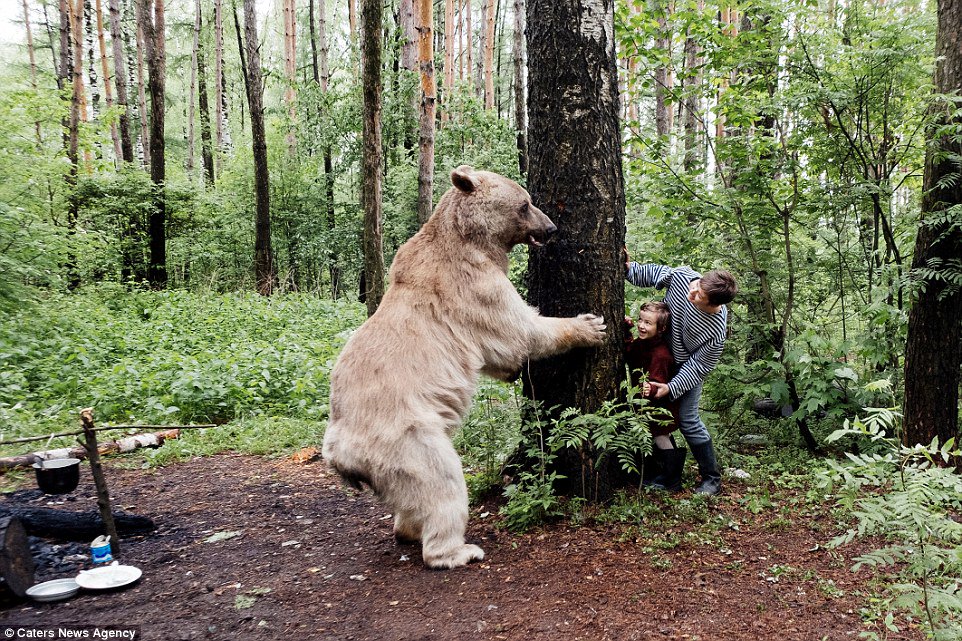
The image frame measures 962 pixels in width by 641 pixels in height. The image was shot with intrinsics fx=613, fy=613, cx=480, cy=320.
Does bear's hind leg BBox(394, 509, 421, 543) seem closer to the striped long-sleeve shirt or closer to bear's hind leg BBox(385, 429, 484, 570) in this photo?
bear's hind leg BBox(385, 429, 484, 570)

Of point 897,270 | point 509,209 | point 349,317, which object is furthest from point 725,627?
point 349,317

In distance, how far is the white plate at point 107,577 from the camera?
3.90 m

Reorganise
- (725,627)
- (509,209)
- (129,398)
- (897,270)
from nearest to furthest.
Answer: (725,627), (509,209), (897,270), (129,398)

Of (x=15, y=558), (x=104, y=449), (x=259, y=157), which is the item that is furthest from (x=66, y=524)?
(x=259, y=157)

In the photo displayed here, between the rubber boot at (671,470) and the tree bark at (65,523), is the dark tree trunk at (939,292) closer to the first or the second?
the rubber boot at (671,470)

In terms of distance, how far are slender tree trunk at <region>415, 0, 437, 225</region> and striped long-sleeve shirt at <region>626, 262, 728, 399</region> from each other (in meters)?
8.95

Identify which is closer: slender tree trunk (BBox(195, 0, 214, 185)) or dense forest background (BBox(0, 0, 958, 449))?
dense forest background (BBox(0, 0, 958, 449))

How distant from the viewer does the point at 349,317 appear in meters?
15.8

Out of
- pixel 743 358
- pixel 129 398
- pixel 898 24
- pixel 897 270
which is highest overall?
pixel 898 24

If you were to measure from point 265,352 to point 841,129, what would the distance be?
902cm

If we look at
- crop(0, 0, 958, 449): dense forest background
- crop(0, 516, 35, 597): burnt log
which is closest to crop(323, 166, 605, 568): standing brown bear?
crop(0, 516, 35, 597): burnt log

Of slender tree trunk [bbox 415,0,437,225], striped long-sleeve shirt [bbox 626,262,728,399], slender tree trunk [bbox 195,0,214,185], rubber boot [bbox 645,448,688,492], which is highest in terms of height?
slender tree trunk [bbox 195,0,214,185]

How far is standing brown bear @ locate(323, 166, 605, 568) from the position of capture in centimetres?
411

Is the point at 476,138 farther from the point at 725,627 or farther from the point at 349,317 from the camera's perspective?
the point at 725,627
